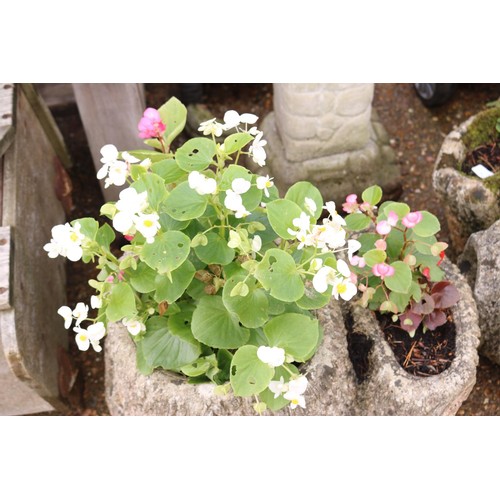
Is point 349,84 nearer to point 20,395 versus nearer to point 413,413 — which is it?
point 413,413

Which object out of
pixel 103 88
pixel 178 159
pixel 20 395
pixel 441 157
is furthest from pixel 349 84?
pixel 20 395

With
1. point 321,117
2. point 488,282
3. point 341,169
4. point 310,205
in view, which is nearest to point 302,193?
point 310,205

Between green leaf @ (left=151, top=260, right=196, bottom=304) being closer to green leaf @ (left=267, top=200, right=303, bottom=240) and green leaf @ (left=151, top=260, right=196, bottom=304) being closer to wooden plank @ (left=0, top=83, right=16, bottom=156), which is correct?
green leaf @ (left=267, top=200, right=303, bottom=240)

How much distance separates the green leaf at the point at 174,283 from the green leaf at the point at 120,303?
45 mm

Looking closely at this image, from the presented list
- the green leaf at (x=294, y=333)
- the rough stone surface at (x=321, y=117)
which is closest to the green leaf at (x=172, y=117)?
the green leaf at (x=294, y=333)

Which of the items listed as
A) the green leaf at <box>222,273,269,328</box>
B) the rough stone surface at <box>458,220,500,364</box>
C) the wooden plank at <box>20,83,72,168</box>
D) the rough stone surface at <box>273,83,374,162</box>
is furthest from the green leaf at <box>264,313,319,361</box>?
the wooden plank at <box>20,83,72,168</box>

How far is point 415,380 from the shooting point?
126 cm

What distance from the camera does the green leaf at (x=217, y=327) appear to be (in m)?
1.08

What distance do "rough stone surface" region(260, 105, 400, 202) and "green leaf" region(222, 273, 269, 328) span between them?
964 mm

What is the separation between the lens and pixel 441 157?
1695mm

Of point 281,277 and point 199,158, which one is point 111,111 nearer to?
point 199,158

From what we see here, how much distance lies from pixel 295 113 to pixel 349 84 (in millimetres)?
169

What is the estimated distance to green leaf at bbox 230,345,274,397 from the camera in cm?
98

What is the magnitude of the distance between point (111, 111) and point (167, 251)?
921 millimetres
